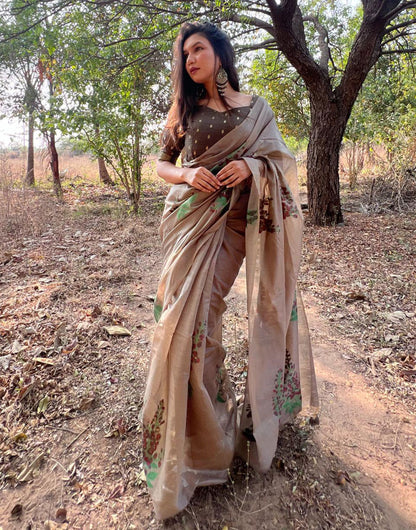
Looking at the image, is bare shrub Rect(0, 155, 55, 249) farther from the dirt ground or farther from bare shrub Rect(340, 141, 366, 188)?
bare shrub Rect(340, 141, 366, 188)

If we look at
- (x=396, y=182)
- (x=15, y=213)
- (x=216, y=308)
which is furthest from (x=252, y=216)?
(x=396, y=182)

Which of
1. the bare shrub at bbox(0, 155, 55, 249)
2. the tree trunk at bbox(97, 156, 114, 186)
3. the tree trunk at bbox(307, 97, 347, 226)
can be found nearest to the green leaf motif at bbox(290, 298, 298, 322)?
the tree trunk at bbox(307, 97, 347, 226)

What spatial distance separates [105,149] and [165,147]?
17.6 ft

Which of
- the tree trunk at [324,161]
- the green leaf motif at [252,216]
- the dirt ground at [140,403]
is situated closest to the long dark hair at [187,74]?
the green leaf motif at [252,216]

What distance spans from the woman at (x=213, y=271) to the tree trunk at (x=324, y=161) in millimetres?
4046

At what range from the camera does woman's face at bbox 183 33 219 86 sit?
4.48 ft

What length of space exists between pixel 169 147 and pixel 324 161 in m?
4.12

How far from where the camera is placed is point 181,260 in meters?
1.30

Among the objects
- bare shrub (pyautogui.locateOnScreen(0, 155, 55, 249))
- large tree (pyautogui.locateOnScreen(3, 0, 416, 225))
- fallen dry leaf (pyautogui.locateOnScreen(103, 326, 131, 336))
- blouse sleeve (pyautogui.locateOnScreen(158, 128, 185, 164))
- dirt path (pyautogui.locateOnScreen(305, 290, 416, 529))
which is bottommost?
dirt path (pyautogui.locateOnScreen(305, 290, 416, 529))

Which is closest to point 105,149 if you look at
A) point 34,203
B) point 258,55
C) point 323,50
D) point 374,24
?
point 34,203

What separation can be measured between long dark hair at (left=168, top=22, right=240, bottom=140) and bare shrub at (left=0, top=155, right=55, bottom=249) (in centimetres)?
446

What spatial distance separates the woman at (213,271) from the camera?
1.24 metres

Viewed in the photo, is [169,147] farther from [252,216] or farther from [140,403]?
[140,403]

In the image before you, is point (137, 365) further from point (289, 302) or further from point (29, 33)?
point (29, 33)
